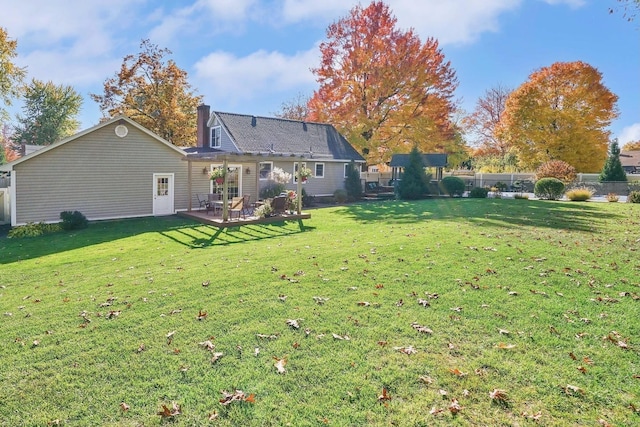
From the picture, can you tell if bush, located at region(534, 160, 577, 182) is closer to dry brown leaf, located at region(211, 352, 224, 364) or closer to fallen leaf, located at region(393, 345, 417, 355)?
fallen leaf, located at region(393, 345, 417, 355)

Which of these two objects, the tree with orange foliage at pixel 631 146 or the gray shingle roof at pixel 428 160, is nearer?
the gray shingle roof at pixel 428 160

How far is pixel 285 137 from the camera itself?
24969 mm

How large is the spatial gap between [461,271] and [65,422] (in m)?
6.16

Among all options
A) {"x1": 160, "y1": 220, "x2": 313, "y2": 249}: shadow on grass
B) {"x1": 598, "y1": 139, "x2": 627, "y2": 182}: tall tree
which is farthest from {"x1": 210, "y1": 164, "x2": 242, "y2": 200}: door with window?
{"x1": 598, "y1": 139, "x2": 627, "y2": 182}: tall tree

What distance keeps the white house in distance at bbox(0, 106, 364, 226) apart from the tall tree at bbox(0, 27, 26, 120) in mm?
→ 14791

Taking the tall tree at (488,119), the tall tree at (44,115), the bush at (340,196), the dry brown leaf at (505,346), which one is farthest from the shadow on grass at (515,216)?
the tall tree at (44,115)

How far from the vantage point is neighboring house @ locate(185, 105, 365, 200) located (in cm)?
2052

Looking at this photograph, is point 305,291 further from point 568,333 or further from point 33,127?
point 33,127

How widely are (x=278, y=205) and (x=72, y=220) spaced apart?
7813 mm

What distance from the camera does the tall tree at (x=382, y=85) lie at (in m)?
29.0

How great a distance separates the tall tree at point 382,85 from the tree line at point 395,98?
8 cm

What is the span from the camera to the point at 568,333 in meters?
4.50

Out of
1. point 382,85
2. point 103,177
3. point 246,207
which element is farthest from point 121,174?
point 382,85

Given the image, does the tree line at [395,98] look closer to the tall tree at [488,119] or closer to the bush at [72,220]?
the tall tree at [488,119]
